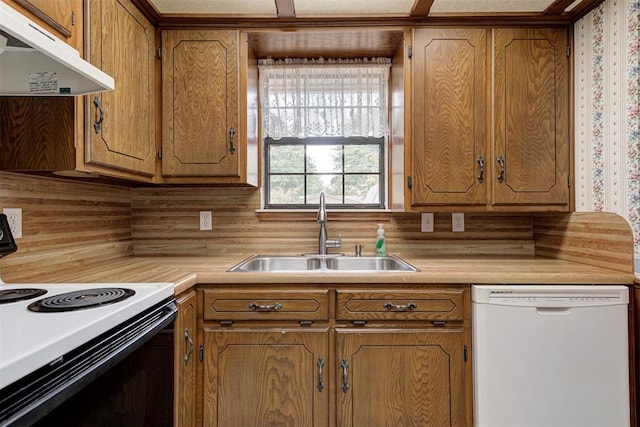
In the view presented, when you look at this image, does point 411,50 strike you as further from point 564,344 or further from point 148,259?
point 148,259

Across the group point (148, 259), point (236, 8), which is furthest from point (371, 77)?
point (148, 259)

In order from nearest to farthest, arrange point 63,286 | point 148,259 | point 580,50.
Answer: point 63,286
point 580,50
point 148,259

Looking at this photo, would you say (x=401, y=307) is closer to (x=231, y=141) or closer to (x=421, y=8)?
(x=231, y=141)

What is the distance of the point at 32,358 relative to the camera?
68 cm

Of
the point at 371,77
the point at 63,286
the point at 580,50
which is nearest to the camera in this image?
the point at 63,286


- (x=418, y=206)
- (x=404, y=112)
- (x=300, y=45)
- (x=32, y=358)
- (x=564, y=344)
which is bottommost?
(x=564, y=344)

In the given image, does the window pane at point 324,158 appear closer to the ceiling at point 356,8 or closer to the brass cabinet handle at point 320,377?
the ceiling at point 356,8

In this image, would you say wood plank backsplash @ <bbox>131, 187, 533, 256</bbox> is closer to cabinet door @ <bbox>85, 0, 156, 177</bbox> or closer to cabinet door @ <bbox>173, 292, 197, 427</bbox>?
cabinet door @ <bbox>85, 0, 156, 177</bbox>

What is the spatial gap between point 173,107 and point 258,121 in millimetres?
545

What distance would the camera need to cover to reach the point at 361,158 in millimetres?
2389

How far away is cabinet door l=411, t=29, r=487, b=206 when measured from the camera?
190 cm

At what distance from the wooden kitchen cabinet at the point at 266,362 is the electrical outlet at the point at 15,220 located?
2.41ft

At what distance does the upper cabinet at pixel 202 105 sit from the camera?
6.28ft

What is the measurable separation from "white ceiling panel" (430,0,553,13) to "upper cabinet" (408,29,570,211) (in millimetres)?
105
